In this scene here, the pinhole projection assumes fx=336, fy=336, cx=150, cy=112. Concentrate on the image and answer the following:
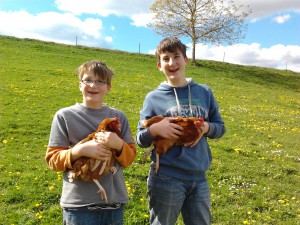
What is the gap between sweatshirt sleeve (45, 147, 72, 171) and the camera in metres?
3.08

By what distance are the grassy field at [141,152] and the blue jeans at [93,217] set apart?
2117 millimetres

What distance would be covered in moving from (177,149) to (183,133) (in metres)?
0.26

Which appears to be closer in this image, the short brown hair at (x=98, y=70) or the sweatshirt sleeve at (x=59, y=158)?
the sweatshirt sleeve at (x=59, y=158)

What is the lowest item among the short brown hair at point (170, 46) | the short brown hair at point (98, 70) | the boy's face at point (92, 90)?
the boy's face at point (92, 90)

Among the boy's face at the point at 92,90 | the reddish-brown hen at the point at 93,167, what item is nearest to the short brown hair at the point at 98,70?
the boy's face at the point at 92,90

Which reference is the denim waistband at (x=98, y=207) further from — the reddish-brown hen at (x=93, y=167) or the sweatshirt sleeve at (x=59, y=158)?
the sweatshirt sleeve at (x=59, y=158)

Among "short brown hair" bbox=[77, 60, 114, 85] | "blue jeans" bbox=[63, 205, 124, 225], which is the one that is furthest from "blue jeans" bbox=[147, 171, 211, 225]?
"short brown hair" bbox=[77, 60, 114, 85]

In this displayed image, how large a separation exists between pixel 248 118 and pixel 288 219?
10000mm

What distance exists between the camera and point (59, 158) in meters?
3.12

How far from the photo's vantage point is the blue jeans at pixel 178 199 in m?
3.59

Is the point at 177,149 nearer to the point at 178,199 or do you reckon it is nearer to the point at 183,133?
the point at 183,133

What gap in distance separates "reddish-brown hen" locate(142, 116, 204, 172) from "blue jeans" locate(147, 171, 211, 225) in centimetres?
35

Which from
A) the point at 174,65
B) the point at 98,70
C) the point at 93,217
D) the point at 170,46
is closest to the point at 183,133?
the point at 174,65

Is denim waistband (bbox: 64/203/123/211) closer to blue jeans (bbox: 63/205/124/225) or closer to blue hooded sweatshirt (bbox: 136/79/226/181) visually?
blue jeans (bbox: 63/205/124/225)
